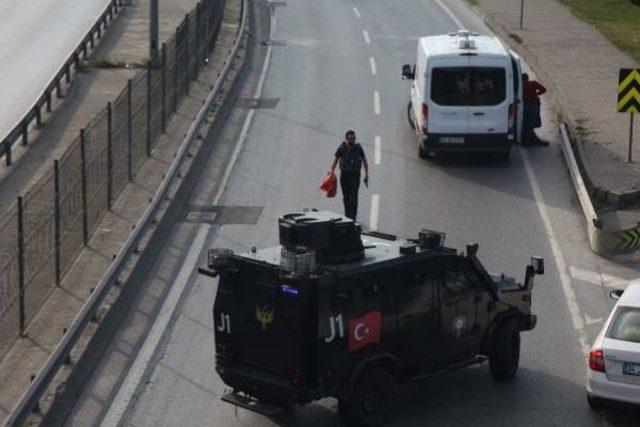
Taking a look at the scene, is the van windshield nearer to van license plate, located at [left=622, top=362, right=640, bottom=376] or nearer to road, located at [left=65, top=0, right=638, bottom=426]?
road, located at [left=65, top=0, right=638, bottom=426]

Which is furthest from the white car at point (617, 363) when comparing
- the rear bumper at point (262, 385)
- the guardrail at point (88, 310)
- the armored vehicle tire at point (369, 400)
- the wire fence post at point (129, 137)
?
the wire fence post at point (129, 137)

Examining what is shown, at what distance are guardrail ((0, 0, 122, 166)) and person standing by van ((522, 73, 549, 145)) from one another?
32.9 feet

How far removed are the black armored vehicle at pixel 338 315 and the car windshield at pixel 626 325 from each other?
5.39 feet

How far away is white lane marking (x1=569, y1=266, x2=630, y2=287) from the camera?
20984 mm

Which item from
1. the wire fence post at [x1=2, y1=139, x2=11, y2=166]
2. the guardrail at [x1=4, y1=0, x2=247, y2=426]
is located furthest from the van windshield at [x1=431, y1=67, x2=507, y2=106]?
the wire fence post at [x1=2, y1=139, x2=11, y2=166]

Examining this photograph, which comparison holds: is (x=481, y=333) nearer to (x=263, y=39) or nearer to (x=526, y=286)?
(x=526, y=286)

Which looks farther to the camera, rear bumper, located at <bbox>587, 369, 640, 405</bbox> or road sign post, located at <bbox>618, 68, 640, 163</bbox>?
road sign post, located at <bbox>618, 68, 640, 163</bbox>

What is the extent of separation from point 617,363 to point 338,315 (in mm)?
2948

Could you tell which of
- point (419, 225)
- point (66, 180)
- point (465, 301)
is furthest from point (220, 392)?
point (419, 225)

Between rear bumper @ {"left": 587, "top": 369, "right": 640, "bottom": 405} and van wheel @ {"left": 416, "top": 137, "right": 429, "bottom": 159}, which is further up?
rear bumper @ {"left": 587, "top": 369, "right": 640, "bottom": 405}

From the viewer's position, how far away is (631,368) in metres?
15.0

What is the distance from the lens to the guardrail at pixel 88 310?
1433 centimetres

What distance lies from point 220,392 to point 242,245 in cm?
621

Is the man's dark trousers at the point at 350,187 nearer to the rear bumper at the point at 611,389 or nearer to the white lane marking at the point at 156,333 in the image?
the white lane marking at the point at 156,333
